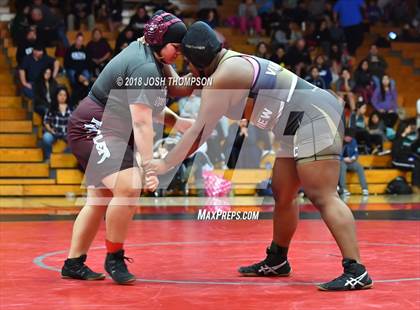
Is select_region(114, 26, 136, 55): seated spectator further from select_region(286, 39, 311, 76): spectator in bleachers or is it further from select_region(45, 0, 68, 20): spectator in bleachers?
select_region(286, 39, 311, 76): spectator in bleachers

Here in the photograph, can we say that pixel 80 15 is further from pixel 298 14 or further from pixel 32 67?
pixel 298 14

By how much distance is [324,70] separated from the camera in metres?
17.0

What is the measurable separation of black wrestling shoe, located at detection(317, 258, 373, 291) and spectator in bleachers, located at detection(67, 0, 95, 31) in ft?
44.9

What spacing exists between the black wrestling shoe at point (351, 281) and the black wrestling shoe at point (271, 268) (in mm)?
697

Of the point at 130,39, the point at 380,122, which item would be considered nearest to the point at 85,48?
the point at 130,39

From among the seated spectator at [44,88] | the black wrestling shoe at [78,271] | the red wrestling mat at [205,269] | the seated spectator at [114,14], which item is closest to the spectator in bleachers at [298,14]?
the seated spectator at [114,14]

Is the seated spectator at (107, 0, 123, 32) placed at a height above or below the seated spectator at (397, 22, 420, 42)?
above

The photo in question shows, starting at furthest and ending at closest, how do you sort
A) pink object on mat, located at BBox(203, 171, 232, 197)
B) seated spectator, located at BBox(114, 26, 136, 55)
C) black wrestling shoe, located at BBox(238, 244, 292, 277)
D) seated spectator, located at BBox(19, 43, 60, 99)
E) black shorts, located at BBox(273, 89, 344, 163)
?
seated spectator, located at BBox(114, 26, 136, 55) < seated spectator, located at BBox(19, 43, 60, 99) < pink object on mat, located at BBox(203, 171, 232, 197) < black wrestling shoe, located at BBox(238, 244, 292, 277) < black shorts, located at BBox(273, 89, 344, 163)

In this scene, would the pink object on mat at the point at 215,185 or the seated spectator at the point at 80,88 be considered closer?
the pink object on mat at the point at 215,185

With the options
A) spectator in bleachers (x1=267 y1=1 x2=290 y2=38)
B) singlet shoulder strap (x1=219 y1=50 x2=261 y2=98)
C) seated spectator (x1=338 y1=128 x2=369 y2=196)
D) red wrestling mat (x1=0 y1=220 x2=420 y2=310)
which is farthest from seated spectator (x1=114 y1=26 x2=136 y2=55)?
singlet shoulder strap (x1=219 y1=50 x2=261 y2=98)

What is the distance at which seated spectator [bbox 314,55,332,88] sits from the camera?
664 inches

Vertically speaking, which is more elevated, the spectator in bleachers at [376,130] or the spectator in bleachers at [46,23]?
the spectator in bleachers at [46,23]

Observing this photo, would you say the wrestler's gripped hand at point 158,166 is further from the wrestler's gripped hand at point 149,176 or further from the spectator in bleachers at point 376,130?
the spectator in bleachers at point 376,130

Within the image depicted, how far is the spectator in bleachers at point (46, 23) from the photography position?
17.0m
